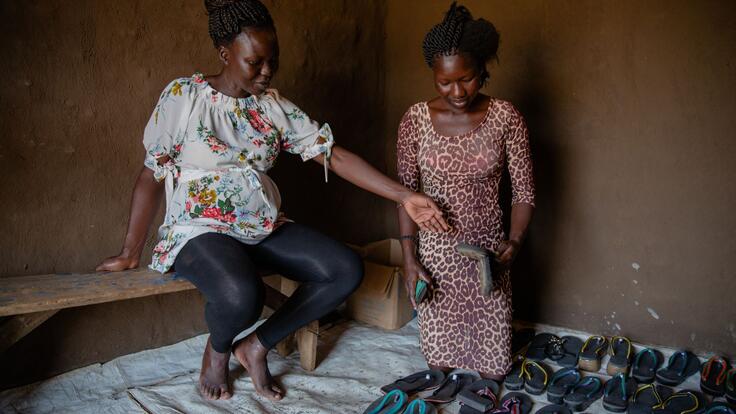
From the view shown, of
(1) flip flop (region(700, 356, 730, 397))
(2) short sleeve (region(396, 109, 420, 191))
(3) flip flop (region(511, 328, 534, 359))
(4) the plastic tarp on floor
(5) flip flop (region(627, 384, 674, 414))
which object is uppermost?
(2) short sleeve (region(396, 109, 420, 191))

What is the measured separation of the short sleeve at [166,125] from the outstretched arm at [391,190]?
0.59m

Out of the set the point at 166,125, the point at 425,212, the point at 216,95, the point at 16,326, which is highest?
the point at 216,95

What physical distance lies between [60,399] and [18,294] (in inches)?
21.6

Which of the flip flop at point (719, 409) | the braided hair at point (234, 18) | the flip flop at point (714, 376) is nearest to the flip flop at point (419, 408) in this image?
the flip flop at point (719, 409)

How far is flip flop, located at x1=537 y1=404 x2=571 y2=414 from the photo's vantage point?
2.12 m

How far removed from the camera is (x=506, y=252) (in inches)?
91.0

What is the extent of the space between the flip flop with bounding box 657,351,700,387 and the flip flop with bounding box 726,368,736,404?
0.51ft

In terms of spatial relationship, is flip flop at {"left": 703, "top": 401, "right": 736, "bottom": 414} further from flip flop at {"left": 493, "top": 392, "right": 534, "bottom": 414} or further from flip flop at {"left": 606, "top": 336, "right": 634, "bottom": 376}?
flip flop at {"left": 493, "top": 392, "right": 534, "bottom": 414}

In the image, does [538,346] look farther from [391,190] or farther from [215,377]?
[215,377]

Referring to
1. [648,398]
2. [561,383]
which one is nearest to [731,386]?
[648,398]

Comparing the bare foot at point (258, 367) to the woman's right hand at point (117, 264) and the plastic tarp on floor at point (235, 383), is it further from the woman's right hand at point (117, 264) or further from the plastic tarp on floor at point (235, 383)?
the woman's right hand at point (117, 264)

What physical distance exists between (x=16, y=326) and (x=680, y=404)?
2.49 m

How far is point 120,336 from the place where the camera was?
8.29 feet

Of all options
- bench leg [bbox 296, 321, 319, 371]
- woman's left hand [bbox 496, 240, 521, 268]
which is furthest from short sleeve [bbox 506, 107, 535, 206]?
bench leg [bbox 296, 321, 319, 371]
